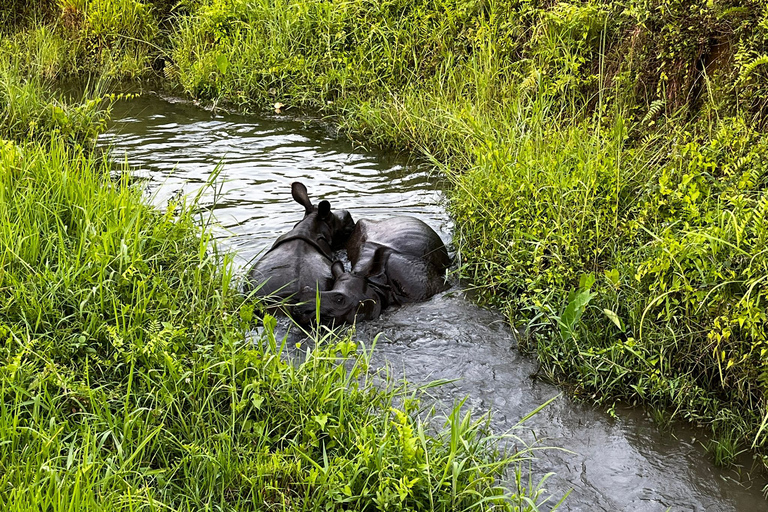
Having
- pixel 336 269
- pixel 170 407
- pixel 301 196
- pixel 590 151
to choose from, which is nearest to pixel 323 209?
pixel 301 196

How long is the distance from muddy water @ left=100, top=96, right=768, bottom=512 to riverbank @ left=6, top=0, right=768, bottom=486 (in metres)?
0.17

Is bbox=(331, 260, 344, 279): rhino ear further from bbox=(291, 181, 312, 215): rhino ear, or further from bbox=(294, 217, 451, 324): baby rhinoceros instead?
bbox=(291, 181, 312, 215): rhino ear

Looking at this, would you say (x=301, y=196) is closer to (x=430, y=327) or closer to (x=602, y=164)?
(x=430, y=327)

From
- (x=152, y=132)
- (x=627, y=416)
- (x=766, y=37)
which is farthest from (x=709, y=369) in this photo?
(x=152, y=132)

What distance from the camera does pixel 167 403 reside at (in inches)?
121

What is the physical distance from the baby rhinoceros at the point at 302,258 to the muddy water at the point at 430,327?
387 millimetres

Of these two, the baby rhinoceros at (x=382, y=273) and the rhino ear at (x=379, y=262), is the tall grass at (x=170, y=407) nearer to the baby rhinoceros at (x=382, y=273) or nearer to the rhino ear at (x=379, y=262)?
the baby rhinoceros at (x=382, y=273)

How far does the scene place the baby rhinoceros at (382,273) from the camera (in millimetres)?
4242

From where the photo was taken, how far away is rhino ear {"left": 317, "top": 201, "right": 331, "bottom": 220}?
5.10 metres

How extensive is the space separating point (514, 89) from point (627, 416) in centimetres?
363

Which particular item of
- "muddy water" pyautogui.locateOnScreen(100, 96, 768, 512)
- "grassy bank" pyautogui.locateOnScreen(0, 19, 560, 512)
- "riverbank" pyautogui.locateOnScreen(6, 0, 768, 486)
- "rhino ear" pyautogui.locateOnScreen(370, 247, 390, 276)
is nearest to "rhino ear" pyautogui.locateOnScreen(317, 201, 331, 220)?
"muddy water" pyautogui.locateOnScreen(100, 96, 768, 512)

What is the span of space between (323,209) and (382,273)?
0.75m

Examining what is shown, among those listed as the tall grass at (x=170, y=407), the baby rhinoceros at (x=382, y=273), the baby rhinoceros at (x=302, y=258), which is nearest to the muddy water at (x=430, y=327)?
the baby rhinoceros at (x=382, y=273)

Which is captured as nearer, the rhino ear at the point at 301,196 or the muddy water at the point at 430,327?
the muddy water at the point at 430,327
